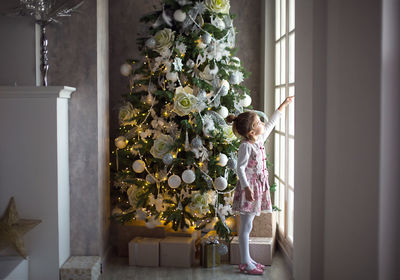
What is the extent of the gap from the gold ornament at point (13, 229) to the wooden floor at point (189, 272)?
70 cm

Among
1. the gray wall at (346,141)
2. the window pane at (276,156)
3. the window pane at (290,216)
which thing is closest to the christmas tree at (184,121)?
the window pane at (290,216)

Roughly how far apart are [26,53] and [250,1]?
2.10m

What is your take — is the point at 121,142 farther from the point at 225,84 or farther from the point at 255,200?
the point at 255,200

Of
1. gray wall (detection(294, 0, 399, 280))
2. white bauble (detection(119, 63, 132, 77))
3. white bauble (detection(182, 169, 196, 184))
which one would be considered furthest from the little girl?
white bauble (detection(119, 63, 132, 77))

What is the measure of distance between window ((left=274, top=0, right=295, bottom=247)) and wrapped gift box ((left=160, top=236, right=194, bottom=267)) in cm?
83

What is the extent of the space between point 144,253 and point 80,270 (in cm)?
59

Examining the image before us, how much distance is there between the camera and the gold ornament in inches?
126

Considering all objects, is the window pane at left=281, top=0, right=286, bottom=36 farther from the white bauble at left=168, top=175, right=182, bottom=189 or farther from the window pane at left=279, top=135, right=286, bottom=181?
the white bauble at left=168, top=175, right=182, bottom=189

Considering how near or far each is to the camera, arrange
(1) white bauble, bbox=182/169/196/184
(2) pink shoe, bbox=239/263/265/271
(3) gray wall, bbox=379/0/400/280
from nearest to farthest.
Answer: (3) gray wall, bbox=379/0/400/280 < (1) white bauble, bbox=182/169/196/184 < (2) pink shoe, bbox=239/263/265/271

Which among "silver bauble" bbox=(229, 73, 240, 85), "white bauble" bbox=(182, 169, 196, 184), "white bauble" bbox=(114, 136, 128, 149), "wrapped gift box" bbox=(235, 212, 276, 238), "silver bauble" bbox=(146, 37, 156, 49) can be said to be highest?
"silver bauble" bbox=(146, 37, 156, 49)

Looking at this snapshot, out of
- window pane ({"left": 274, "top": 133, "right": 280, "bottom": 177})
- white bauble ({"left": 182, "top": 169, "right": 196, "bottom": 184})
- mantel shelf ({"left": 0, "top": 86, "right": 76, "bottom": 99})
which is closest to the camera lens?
mantel shelf ({"left": 0, "top": 86, "right": 76, "bottom": 99})

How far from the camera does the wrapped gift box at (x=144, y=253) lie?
3.83 metres

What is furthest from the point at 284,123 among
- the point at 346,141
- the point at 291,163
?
the point at 346,141

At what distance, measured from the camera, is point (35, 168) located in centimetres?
339
